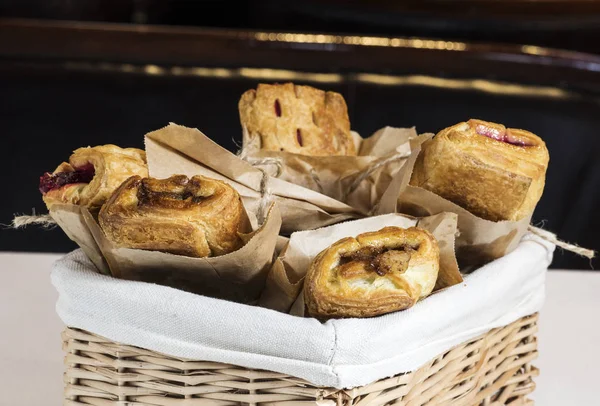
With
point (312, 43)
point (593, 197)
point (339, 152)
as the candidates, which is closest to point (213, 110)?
point (312, 43)

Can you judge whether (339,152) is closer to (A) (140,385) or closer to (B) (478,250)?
(B) (478,250)

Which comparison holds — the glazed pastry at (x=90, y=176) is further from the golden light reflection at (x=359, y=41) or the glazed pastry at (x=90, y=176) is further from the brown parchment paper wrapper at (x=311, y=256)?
the golden light reflection at (x=359, y=41)

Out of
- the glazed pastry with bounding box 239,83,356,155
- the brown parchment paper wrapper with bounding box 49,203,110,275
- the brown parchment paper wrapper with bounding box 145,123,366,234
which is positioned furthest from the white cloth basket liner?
the glazed pastry with bounding box 239,83,356,155

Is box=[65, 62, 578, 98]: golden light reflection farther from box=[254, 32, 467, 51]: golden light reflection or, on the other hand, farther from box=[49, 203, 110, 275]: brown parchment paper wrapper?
box=[49, 203, 110, 275]: brown parchment paper wrapper

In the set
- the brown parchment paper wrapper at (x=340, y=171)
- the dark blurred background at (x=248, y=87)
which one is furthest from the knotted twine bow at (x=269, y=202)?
the dark blurred background at (x=248, y=87)

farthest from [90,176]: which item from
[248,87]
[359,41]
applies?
[359,41]

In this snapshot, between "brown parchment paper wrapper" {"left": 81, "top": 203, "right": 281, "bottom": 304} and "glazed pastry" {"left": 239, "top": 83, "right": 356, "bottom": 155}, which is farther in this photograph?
"glazed pastry" {"left": 239, "top": 83, "right": 356, "bottom": 155}
